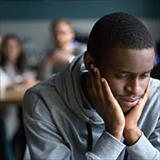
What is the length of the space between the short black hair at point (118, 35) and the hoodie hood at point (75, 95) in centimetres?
13

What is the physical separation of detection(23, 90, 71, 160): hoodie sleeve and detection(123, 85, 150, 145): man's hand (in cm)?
18

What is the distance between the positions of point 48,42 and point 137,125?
15.7 ft

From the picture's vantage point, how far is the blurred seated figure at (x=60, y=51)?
12.1ft

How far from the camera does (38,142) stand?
1342 mm

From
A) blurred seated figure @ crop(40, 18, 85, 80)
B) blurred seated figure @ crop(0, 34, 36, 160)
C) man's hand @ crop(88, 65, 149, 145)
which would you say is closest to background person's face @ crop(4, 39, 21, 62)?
blurred seated figure @ crop(0, 34, 36, 160)

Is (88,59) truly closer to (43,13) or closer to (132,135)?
(132,135)

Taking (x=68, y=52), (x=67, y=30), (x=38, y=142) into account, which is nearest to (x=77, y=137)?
(x=38, y=142)

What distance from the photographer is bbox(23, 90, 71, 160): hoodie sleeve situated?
132 centimetres

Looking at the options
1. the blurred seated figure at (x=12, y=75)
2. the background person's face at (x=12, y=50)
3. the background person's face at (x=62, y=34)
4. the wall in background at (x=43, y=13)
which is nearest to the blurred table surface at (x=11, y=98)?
the blurred seated figure at (x=12, y=75)

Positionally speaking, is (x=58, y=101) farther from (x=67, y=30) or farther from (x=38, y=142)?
(x=67, y=30)

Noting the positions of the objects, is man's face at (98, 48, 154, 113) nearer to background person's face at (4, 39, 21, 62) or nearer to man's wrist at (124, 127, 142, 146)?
man's wrist at (124, 127, 142, 146)

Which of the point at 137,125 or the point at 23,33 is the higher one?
the point at 137,125

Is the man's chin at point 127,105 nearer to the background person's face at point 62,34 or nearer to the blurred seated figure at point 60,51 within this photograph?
the blurred seated figure at point 60,51

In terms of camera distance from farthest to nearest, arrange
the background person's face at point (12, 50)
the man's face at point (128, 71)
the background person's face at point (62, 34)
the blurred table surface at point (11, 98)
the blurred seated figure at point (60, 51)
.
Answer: the background person's face at point (12, 50) < the background person's face at point (62, 34) < the blurred seated figure at point (60, 51) < the blurred table surface at point (11, 98) < the man's face at point (128, 71)
